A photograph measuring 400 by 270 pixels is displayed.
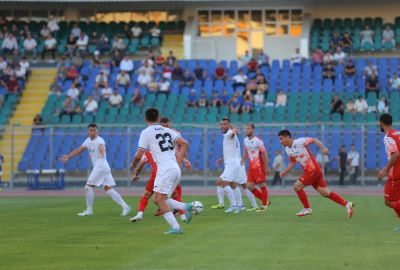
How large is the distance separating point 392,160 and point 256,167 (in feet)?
23.9

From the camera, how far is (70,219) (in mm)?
21406

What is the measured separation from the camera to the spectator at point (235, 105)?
43469mm

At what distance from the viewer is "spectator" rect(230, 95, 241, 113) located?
4347cm

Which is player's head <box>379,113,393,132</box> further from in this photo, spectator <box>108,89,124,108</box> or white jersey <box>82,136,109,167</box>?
spectator <box>108,89,124,108</box>

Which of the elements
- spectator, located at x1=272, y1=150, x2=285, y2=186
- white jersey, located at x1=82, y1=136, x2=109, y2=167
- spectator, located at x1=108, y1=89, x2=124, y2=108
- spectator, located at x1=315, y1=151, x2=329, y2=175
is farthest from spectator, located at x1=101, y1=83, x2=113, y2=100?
white jersey, located at x1=82, y1=136, x2=109, y2=167

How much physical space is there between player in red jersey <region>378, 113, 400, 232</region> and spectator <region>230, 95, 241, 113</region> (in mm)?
25809

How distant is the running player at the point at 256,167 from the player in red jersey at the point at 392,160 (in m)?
6.48

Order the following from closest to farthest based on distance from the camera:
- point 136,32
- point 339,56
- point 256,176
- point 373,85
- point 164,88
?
point 256,176 → point 373,85 → point 164,88 → point 339,56 → point 136,32

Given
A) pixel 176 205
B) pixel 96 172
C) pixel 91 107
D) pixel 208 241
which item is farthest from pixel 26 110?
pixel 208 241

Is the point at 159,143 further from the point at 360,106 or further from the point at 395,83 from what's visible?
the point at 395,83

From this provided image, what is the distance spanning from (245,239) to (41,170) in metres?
26.1

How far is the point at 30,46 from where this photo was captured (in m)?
52.0

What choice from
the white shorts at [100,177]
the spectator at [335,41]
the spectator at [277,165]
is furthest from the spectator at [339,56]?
the white shorts at [100,177]

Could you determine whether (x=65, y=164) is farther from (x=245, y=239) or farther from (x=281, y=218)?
(x=245, y=239)
